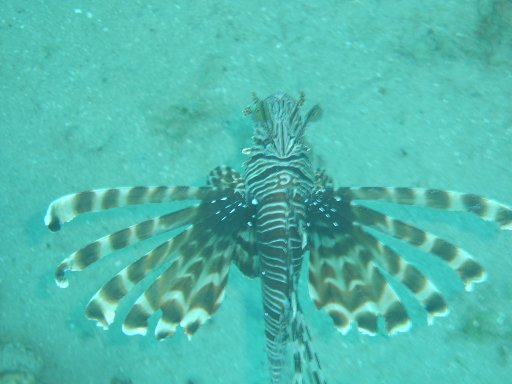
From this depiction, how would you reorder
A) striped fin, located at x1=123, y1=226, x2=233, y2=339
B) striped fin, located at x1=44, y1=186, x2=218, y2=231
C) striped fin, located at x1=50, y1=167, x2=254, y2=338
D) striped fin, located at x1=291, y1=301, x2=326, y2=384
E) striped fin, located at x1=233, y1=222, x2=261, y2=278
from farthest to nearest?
striped fin, located at x1=233, y1=222, x2=261, y2=278, striped fin, located at x1=123, y1=226, x2=233, y2=339, striped fin, located at x1=50, y1=167, x2=254, y2=338, striped fin, located at x1=44, y1=186, x2=218, y2=231, striped fin, located at x1=291, y1=301, x2=326, y2=384

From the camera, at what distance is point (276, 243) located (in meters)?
3.36

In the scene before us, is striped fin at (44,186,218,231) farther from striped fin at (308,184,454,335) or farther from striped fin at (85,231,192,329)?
striped fin at (308,184,454,335)

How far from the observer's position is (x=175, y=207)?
544 centimetres

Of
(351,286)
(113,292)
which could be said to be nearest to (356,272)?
(351,286)

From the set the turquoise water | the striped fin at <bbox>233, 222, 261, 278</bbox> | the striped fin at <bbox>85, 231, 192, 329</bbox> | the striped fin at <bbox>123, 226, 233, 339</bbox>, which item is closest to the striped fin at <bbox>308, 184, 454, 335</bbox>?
the striped fin at <bbox>233, 222, 261, 278</bbox>

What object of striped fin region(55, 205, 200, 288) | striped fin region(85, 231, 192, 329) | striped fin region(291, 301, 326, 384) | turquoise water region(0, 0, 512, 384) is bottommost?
striped fin region(291, 301, 326, 384)

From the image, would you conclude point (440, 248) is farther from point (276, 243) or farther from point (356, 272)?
point (276, 243)

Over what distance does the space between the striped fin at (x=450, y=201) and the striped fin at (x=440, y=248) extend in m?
0.17

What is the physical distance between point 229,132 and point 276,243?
2.52 m

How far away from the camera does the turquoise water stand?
4934mm

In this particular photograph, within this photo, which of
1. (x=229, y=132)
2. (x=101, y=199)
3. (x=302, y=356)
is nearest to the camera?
(x=302, y=356)

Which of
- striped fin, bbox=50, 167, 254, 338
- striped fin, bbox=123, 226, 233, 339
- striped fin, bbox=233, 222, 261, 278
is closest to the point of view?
striped fin, bbox=50, 167, 254, 338

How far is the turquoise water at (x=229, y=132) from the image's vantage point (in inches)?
194

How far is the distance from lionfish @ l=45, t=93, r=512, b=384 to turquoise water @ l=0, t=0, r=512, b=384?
148 cm
